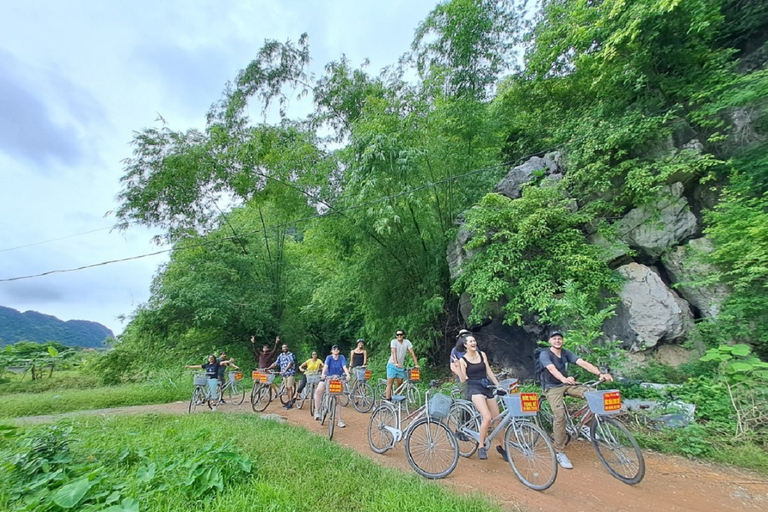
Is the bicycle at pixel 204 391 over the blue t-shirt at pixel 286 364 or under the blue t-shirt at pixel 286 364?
under

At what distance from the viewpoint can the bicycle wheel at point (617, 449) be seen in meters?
3.01

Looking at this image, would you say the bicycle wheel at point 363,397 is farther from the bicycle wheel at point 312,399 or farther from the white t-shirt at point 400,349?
the white t-shirt at point 400,349

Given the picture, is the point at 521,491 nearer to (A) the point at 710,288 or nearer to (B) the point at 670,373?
(B) the point at 670,373

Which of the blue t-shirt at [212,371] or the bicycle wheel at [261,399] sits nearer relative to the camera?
the bicycle wheel at [261,399]

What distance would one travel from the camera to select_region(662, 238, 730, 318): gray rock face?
16.9 feet

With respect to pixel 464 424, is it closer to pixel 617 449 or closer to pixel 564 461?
pixel 564 461

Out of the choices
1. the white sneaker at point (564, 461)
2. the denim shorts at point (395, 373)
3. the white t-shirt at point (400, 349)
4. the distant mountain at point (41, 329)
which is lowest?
the white sneaker at point (564, 461)

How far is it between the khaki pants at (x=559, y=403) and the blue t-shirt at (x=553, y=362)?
6 centimetres

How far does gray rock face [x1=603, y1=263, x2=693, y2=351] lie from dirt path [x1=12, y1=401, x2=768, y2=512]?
7.35 feet

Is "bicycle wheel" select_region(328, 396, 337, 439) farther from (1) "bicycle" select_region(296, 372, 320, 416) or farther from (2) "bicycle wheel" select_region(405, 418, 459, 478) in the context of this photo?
(2) "bicycle wheel" select_region(405, 418, 459, 478)

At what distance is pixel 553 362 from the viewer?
3.58m

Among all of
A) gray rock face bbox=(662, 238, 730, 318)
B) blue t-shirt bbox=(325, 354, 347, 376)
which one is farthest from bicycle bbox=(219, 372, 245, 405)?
gray rock face bbox=(662, 238, 730, 318)

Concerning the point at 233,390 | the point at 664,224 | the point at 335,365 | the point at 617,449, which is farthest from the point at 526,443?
the point at 233,390

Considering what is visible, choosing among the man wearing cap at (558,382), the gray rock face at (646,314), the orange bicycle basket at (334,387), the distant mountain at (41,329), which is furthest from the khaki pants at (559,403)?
the distant mountain at (41,329)
